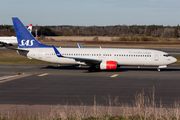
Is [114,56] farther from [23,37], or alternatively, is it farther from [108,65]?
[23,37]

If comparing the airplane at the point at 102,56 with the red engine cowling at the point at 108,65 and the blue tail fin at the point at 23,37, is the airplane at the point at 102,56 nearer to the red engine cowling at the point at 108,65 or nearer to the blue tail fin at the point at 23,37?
the red engine cowling at the point at 108,65

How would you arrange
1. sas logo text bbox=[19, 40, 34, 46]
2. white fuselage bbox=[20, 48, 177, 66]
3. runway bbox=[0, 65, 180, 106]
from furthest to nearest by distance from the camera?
sas logo text bbox=[19, 40, 34, 46], white fuselage bbox=[20, 48, 177, 66], runway bbox=[0, 65, 180, 106]

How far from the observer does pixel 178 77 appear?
3170cm

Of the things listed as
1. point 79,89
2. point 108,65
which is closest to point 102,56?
point 108,65

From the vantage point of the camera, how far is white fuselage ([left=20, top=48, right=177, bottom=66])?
119 feet

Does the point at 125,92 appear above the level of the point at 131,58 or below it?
below

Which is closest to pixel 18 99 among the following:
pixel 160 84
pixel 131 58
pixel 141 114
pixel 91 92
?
pixel 91 92

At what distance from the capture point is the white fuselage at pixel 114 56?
119 feet

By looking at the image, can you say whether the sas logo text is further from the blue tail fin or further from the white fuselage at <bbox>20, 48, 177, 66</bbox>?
the white fuselage at <bbox>20, 48, 177, 66</bbox>

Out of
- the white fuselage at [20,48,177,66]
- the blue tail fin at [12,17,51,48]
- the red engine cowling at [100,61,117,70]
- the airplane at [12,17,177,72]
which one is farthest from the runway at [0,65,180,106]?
the blue tail fin at [12,17,51,48]

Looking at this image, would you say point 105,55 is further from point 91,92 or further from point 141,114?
point 141,114

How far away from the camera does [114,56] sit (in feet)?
121

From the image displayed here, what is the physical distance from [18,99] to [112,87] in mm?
9719

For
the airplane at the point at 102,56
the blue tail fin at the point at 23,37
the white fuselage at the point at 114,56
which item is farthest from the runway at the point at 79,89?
the blue tail fin at the point at 23,37
